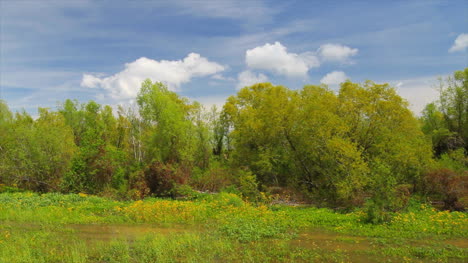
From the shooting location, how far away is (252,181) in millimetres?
20438

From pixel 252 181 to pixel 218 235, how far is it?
26.8ft

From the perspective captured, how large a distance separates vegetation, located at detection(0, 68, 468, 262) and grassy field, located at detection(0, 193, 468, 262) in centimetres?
7

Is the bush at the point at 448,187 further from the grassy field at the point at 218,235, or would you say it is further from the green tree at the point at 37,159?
the green tree at the point at 37,159

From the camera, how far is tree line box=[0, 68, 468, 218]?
1997 centimetres

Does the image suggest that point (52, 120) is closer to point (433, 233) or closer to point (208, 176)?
point (208, 176)

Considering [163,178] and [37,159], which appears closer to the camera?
[163,178]

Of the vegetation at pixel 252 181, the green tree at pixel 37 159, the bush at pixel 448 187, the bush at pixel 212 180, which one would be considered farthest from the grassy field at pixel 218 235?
the green tree at pixel 37 159

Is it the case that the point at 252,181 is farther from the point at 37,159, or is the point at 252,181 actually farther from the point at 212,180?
the point at 37,159

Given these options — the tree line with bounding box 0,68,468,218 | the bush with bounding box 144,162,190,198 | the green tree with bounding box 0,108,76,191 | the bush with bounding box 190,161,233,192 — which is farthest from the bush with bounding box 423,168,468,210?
the green tree with bounding box 0,108,76,191

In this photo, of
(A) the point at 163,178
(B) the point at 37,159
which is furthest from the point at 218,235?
(B) the point at 37,159

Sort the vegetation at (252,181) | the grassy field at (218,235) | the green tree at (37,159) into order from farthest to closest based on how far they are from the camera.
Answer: the green tree at (37,159) < the vegetation at (252,181) < the grassy field at (218,235)

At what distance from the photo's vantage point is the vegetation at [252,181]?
1117 cm

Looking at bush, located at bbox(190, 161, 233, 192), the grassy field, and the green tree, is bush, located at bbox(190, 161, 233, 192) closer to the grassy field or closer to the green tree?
the grassy field

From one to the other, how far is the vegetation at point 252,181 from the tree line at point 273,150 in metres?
0.11
